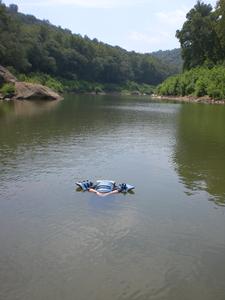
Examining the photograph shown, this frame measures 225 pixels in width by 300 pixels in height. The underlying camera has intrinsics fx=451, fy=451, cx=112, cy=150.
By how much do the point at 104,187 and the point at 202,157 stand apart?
11.5m

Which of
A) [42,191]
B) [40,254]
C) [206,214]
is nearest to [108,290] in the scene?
[40,254]

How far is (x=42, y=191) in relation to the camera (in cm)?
2133

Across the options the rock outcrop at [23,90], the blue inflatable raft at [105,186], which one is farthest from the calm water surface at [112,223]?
the rock outcrop at [23,90]

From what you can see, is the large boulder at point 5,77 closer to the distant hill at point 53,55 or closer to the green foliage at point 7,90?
the green foliage at point 7,90

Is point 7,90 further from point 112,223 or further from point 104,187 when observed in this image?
point 112,223

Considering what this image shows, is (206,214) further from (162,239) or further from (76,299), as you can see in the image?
(76,299)

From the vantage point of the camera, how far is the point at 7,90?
82.8 m

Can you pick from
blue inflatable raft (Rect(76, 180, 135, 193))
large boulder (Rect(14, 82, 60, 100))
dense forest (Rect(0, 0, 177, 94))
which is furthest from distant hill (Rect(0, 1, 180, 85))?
blue inflatable raft (Rect(76, 180, 135, 193))

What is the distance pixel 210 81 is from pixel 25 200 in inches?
3227

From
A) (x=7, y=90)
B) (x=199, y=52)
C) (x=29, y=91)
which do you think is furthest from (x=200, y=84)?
(x=7, y=90)

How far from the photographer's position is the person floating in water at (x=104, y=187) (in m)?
20.5

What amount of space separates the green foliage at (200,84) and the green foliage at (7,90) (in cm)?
4044

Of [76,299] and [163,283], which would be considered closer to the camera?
[76,299]

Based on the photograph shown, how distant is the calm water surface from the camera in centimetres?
1273
